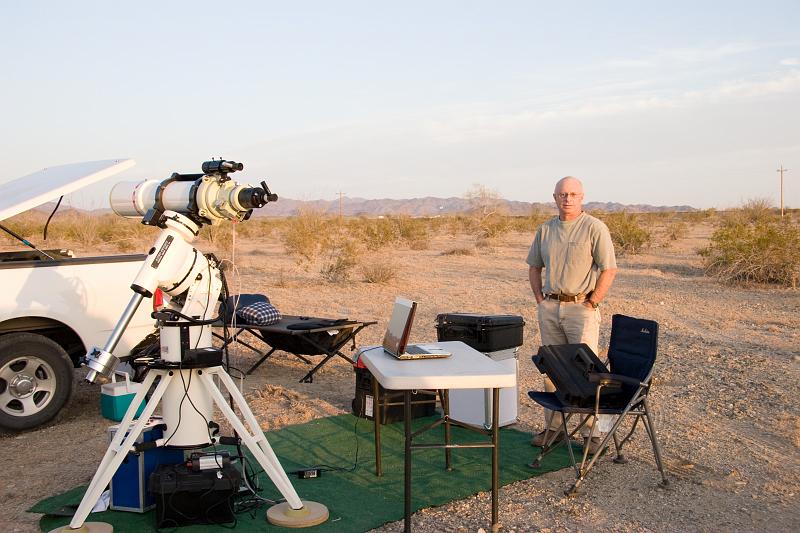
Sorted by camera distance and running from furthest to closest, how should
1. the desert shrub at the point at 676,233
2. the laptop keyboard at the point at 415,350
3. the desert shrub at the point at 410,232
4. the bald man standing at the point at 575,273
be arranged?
the desert shrub at the point at 676,233, the desert shrub at the point at 410,232, the bald man standing at the point at 575,273, the laptop keyboard at the point at 415,350

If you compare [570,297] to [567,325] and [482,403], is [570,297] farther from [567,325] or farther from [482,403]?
[482,403]

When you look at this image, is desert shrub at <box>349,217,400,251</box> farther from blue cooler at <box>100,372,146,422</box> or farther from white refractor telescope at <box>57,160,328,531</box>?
white refractor telescope at <box>57,160,328,531</box>

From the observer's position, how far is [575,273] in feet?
18.9

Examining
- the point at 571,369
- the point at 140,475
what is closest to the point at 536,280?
the point at 571,369

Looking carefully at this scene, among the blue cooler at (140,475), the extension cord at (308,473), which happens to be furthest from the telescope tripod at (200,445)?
the extension cord at (308,473)

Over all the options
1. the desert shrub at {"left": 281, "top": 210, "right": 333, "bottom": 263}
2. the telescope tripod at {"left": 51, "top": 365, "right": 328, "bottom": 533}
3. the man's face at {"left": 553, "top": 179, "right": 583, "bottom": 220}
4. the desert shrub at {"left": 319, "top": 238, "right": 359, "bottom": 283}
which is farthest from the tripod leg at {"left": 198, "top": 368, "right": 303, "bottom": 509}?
the desert shrub at {"left": 281, "top": 210, "right": 333, "bottom": 263}

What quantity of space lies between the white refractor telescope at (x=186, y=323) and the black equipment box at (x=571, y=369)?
5.99ft

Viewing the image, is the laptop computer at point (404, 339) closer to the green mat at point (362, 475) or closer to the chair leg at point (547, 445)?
the green mat at point (362, 475)

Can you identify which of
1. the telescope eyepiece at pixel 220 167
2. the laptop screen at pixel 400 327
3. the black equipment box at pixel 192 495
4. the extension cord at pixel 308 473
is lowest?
the extension cord at pixel 308 473

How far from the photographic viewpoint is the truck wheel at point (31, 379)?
605 cm

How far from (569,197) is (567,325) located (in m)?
0.96

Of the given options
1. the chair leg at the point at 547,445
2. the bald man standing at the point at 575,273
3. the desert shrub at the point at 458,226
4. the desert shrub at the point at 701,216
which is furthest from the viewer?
the desert shrub at the point at 701,216

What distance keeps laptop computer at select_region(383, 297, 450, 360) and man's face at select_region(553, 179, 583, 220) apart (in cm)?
158

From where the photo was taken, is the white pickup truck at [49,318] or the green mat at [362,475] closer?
the green mat at [362,475]
